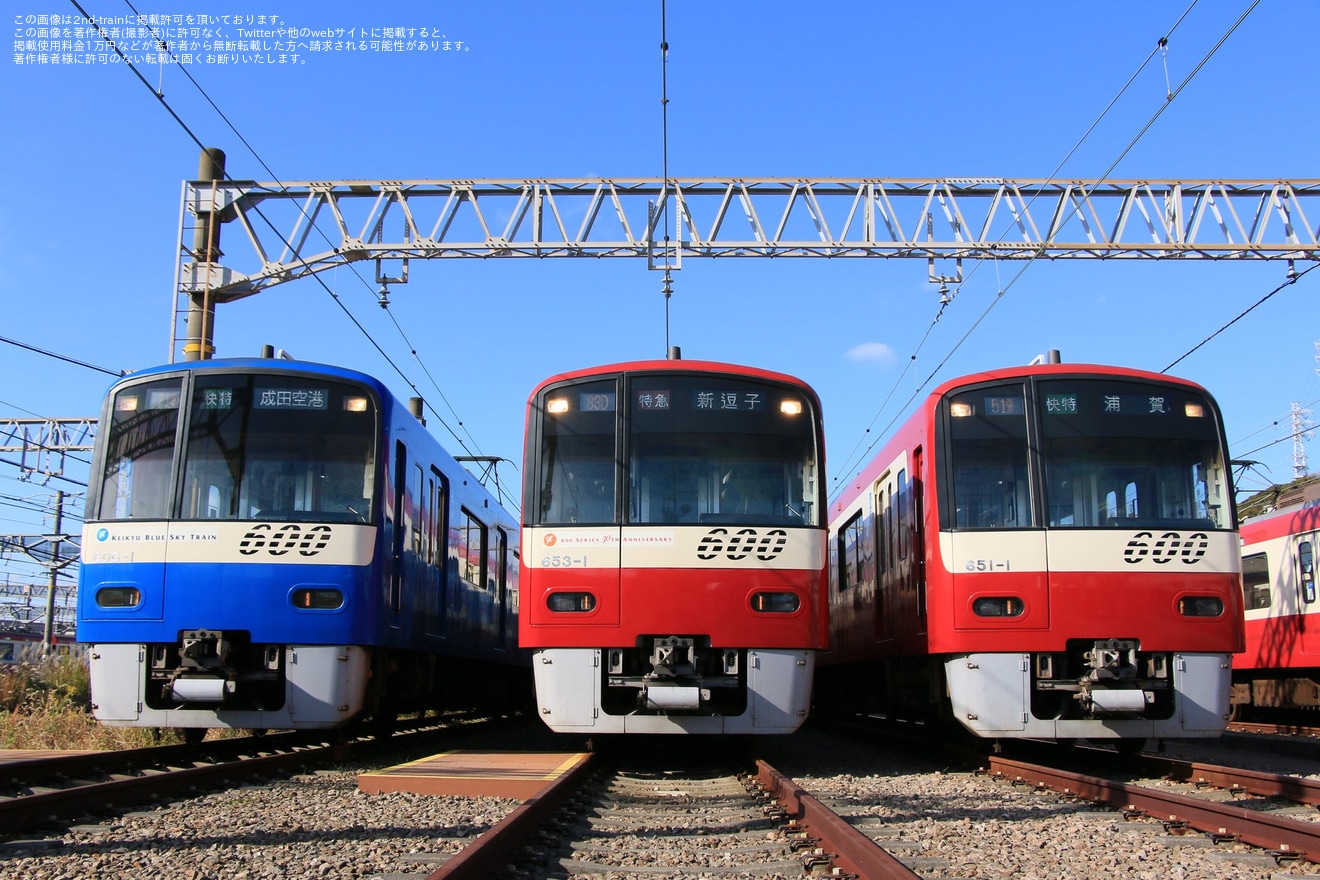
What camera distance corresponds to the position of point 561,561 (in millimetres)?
9242

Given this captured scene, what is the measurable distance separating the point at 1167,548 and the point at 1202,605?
1.60 ft

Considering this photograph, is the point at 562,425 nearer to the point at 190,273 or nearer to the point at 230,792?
the point at 230,792

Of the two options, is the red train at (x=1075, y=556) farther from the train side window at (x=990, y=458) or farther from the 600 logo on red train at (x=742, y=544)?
the 600 logo on red train at (x=742, y=544)

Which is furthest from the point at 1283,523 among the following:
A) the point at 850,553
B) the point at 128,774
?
the point at 128,774

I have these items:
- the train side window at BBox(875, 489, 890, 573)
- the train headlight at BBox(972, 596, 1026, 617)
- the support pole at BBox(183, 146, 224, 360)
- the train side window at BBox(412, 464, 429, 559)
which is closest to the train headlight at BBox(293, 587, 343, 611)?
the train side window at BBox(412, 464, 429, 559)

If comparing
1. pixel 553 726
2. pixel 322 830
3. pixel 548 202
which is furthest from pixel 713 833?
pixel 548 202

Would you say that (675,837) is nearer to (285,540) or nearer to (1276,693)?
(285,540)

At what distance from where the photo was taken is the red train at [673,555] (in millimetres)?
9055

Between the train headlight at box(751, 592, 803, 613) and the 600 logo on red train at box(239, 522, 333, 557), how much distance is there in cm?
330

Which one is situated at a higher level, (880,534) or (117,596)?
(880,534)

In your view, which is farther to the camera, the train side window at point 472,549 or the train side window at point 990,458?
the train side window at point 472,549

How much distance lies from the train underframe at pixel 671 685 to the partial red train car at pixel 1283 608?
7.38m

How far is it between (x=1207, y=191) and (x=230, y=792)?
1620 cm

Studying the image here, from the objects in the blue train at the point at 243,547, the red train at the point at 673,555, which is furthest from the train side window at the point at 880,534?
the blue train at the point at 243,547
